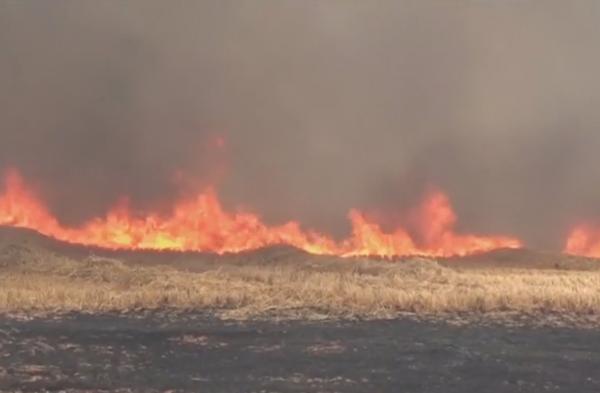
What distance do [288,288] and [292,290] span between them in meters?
0.53

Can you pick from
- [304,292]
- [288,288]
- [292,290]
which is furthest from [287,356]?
[288,288]

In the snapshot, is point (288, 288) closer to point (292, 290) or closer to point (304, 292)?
point (292, 290)

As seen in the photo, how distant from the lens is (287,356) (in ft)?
62.2

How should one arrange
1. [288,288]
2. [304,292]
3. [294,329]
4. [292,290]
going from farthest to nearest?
[288,288], [292,290], [304,292], [294,329]

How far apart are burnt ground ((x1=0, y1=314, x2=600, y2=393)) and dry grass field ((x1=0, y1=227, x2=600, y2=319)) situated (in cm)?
251

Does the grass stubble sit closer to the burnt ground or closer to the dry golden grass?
the dry golden grass

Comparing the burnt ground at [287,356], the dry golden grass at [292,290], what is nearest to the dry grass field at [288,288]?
the dry golden grass at [292,290]

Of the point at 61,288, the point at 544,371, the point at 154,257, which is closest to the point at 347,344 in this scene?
the point at 544,371

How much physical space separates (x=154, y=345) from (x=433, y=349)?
8279mm

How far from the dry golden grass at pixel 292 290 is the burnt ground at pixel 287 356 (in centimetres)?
253

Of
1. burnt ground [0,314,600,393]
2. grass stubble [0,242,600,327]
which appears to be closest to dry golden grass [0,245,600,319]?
grass stubble [0,242,600,327]

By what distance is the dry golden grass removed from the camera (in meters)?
→ 27.1

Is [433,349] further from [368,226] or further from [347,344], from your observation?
[368,226]

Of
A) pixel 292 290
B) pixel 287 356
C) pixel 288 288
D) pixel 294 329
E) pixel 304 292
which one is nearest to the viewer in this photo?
pixel 287 356
